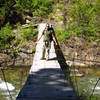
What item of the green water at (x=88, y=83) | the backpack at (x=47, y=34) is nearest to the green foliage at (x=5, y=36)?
the green water at (x=88, y=83)

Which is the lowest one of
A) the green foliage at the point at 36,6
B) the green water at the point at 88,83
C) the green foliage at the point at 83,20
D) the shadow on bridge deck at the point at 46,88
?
the green water at the point at 88,83

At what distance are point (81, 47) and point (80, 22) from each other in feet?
6.38

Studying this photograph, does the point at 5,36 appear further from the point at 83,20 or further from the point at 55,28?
the point at 83,20

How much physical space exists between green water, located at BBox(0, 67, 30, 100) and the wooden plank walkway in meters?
1.61

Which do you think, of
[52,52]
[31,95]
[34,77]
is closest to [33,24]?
[52,52]

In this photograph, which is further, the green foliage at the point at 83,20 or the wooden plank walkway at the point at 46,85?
the green foliage at the point at 83,20

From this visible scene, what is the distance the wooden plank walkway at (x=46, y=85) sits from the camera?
14.7ft

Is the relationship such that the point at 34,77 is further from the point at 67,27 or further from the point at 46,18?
the point at 46,18

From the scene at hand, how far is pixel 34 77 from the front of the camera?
5652mm

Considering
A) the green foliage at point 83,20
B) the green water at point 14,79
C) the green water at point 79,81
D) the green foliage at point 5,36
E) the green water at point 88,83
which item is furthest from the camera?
the green foliage at point 83,20

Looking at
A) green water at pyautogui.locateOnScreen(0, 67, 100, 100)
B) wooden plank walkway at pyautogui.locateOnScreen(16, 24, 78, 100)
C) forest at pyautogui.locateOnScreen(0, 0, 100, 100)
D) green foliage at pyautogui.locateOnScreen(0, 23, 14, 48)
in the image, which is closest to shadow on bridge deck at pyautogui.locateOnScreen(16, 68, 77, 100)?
wooden plank walkway at pyautogui.locateOnScreen(16, 24, 78, 100)

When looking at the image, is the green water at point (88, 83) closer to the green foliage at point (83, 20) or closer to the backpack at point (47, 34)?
the backpack at point (47, 34)

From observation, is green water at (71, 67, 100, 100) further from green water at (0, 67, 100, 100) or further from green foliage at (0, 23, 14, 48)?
green foliage at (0, 23, 14, 48)

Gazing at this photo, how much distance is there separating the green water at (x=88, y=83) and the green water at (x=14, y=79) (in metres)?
2.20
